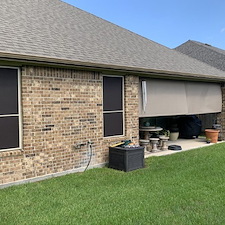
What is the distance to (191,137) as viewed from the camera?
1349 centimetres

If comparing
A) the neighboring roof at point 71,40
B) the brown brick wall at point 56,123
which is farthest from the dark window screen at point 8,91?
the neighboring roof at point 71,40

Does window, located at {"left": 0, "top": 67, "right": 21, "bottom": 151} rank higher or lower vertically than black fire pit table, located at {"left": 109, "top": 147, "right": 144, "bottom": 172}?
higher

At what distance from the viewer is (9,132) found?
5867 millimetres

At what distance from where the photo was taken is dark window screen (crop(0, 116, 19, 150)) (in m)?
5.76

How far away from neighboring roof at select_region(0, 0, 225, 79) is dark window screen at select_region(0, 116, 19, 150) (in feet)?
4.44

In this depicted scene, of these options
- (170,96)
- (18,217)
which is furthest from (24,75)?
(170,96)

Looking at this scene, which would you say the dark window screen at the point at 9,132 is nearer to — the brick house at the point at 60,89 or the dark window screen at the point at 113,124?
the brick house at the point at 60,89

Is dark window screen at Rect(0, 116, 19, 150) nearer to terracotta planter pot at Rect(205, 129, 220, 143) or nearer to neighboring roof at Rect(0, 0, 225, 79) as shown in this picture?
neighboring roof at Rect(0, 0, 225, 79)

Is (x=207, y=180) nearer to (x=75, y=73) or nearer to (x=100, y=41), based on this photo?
(x=75, y=73)

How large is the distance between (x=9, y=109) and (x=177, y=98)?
6.29m

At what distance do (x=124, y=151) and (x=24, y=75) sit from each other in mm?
3088

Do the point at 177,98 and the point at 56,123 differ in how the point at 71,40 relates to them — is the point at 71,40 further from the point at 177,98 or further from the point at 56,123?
the point at 177,98

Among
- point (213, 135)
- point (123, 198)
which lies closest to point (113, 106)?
point (123, 198)

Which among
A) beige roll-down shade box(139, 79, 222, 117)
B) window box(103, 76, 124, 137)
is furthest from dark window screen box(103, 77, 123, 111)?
beige roll-down shade box(139, 79, 222, 117)
